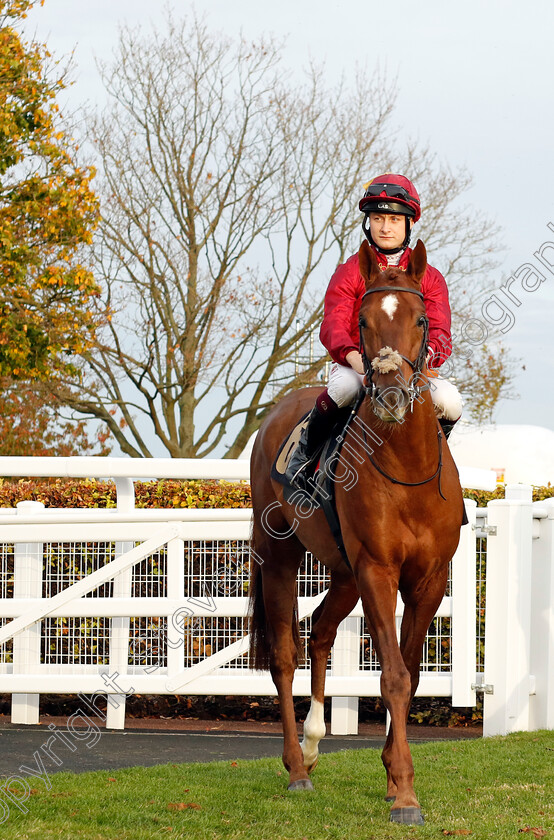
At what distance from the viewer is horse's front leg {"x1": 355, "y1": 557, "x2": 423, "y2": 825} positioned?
3771 mm

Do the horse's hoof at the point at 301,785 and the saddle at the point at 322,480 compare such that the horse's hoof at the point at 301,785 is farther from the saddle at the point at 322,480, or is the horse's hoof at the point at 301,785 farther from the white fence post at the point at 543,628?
the white fence post at the point at 543,628

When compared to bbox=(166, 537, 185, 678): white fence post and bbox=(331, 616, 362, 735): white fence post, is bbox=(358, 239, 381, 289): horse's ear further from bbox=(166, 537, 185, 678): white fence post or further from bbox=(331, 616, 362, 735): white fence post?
bbox=(331, 616, 362, 735): white fence post

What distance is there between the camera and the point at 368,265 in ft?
13.0

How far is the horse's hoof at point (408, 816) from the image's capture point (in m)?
3.70

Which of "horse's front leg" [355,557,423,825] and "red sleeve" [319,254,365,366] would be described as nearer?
"horse's front leg" [355,557,423,825]

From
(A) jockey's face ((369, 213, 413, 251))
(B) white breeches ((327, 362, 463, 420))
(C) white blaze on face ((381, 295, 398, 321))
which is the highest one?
(A) jockey's face ((369, 213, 413, 251))

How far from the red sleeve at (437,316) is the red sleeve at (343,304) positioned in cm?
31

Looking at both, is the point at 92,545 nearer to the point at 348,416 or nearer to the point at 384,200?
the point at 348,416

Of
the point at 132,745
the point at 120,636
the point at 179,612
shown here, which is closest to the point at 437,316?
the point at 179,612

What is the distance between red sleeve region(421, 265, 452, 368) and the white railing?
2.08 m

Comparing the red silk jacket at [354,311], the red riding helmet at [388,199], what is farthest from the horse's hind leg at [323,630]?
the red riding helmet at [388,199]

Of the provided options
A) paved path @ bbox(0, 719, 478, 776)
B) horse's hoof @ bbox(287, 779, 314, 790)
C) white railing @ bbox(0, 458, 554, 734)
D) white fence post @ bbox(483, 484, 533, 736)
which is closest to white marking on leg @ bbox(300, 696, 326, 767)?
horse's hoof @ bbox(287, 779, 314, 790)

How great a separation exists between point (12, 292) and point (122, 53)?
292 inches

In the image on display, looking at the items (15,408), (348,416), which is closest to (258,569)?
(348,416)
